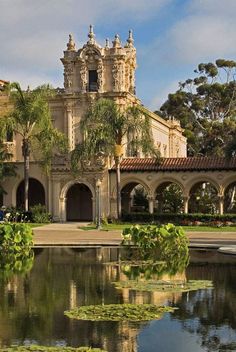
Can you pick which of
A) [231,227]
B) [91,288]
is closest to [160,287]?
[91,288]

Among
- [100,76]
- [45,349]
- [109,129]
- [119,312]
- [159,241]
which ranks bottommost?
[45,349]

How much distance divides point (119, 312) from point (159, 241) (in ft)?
32.8

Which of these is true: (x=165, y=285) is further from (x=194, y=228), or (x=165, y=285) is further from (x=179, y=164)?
(x=179, y=164)

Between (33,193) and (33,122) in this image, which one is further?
(33,193)

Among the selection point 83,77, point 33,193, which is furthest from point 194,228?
point 33,193

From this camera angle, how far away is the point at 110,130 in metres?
45.6

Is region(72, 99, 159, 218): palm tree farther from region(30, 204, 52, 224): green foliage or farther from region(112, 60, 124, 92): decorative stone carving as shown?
region(112, 60, 124, 92): decorative stone carving

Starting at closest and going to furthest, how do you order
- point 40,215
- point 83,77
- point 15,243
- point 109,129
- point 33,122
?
point 15,243
point 109,129
point 40,215
point 33,122
point 83,77

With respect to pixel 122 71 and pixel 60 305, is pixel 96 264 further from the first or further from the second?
pixel 122 71

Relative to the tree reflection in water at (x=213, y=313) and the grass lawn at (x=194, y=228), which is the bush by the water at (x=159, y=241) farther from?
the grass lawn at (x=194, y=228)

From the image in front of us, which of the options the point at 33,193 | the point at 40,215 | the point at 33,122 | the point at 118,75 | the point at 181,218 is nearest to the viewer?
the point at 181,218

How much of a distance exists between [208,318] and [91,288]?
183 inches

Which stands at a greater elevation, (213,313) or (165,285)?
(165,285)

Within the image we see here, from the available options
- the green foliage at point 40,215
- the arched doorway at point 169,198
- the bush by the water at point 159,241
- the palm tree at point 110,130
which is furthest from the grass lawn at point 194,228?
the bush by the water at point 159,241
